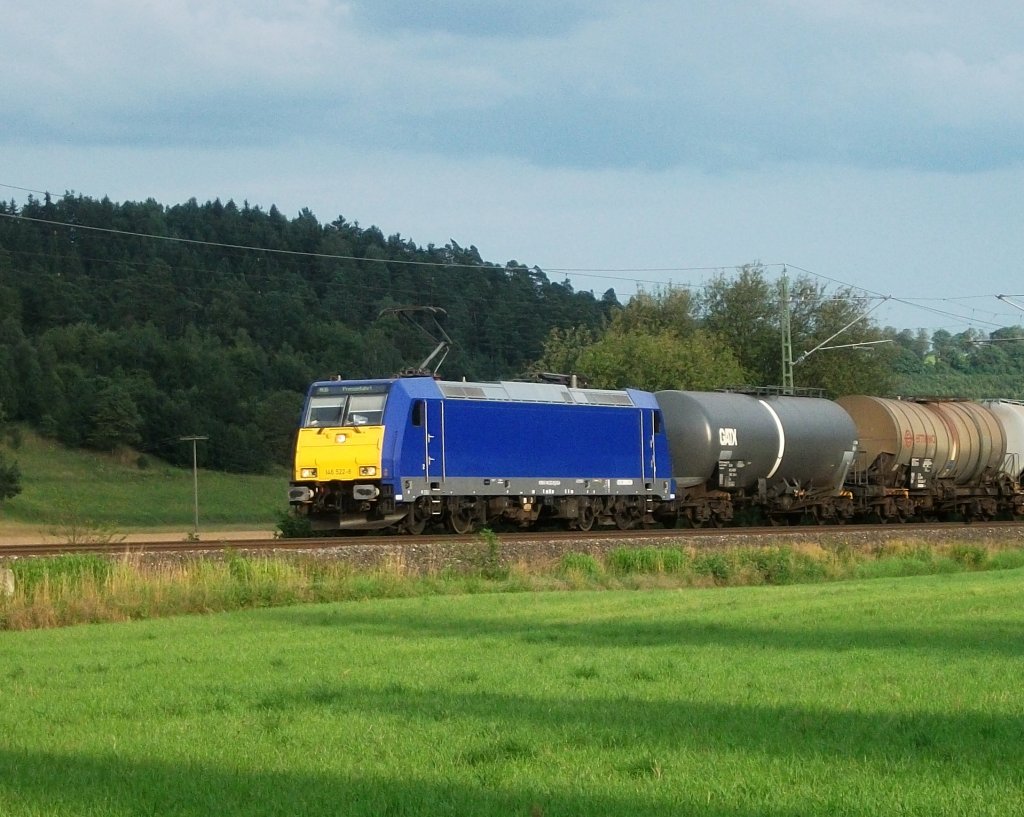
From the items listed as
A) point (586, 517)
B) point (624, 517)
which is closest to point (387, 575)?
point (586, 517)

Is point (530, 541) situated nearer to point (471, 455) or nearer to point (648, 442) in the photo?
point (471, 455)

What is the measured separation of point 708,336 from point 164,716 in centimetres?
6549

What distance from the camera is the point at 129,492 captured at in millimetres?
83438

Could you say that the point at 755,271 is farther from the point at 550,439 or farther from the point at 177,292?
the point at 177,292

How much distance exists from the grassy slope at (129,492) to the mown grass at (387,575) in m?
36.5

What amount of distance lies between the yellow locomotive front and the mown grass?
5.53 metres

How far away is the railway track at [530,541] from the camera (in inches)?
962

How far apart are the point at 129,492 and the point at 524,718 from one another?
7729 cm

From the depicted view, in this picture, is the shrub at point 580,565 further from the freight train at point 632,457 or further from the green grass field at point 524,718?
the green grass field at point 524,718

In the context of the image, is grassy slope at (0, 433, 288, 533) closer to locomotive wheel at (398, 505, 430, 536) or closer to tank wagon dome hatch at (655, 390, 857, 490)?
tank wagon dome hatch at (655, 390, 857, 490)

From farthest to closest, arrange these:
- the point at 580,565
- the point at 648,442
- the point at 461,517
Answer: the point at 648,442, the point at 461,517, the point at 580,565

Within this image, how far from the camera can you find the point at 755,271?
80688 mm

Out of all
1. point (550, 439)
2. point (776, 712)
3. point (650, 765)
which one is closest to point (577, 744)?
point (650, 765)

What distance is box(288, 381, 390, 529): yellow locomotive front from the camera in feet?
103
